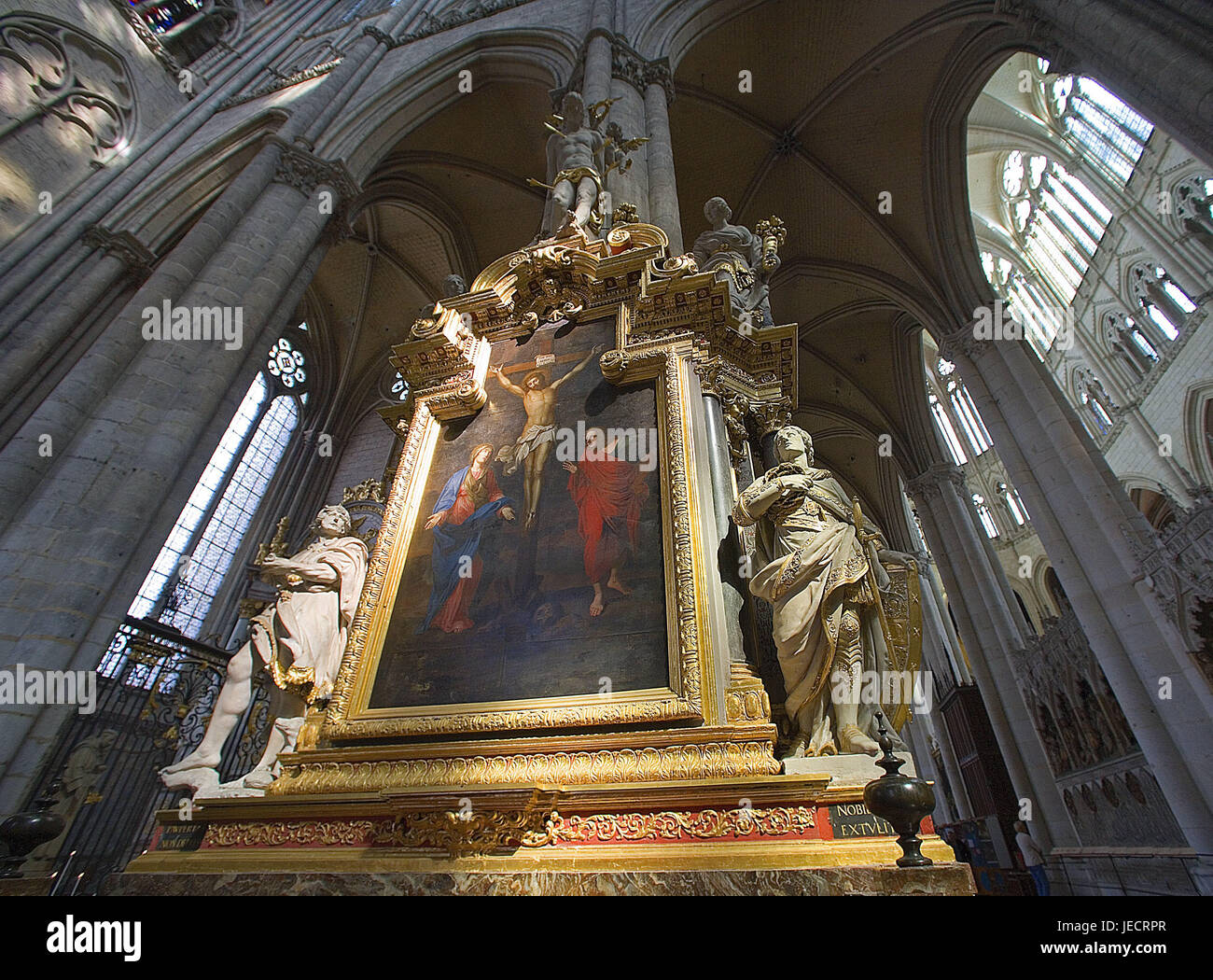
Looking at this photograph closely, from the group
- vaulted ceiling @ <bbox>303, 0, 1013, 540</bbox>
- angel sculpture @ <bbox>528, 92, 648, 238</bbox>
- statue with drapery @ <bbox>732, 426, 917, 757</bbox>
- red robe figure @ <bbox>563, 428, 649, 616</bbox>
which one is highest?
vaulted ceiling @ <bbox>303, 0, 1013, 540</bbox>

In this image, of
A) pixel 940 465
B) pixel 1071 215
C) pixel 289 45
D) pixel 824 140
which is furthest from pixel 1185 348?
pixel 289 45

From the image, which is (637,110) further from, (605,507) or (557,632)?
(557,632)

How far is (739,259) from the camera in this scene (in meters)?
4.53

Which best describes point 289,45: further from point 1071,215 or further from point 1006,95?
point 1071,215

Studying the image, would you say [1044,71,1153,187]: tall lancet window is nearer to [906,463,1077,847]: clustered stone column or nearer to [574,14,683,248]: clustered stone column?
[906,463,1077,847]: clustered stone column

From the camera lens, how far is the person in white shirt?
9.09m

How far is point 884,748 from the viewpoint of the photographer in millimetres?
1997

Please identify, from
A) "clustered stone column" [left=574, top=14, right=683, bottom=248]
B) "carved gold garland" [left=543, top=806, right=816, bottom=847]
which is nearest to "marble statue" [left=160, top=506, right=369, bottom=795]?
"carved gold garland" [left=543, top=806, right=816, bottom=847]

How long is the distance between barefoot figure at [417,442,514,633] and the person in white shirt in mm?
10585

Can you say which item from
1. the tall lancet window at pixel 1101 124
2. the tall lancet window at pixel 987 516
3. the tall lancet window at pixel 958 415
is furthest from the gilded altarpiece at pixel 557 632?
the tall lancet window at pixel 987 516

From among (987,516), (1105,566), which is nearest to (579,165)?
(1105,566)

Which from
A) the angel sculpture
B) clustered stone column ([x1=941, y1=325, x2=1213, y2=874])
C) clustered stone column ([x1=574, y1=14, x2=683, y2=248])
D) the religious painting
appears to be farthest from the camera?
clustered stone column ([x1=941, y1=325, x2=1213, y2=874])

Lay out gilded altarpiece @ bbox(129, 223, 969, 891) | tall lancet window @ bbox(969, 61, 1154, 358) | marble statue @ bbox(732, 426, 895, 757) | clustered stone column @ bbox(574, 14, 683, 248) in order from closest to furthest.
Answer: gilded altarpiece @ bbox(129, 223, 969, 891)
marble statue @ bbox(732, 426, 895, 757)
clustered stone column @ bbox(574, 14, 683, 248)
tall lancet window @ bbox(969, 61, 1154, 358)

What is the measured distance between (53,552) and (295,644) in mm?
2755
